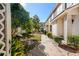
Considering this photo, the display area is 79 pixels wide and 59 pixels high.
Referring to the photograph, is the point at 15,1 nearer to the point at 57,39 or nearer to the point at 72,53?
the point at 57,39

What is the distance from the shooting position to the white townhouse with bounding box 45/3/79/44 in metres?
4.51

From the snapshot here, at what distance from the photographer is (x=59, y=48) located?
448 centimetres

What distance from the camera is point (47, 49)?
451 cm

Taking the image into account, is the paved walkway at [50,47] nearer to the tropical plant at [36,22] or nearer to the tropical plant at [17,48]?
the tropical plant at [36,22]

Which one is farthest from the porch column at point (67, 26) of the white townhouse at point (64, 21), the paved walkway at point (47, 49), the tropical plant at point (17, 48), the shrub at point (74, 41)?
the tropical plant at point (17, 48)

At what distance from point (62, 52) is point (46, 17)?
978mm

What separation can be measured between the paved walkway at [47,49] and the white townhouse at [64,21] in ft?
0.78

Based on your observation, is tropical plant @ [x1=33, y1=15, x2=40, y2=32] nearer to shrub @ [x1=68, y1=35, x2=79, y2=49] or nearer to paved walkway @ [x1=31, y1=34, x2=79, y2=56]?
paved walkway @ [x1=31, y1=34, x2=79, y2=56]

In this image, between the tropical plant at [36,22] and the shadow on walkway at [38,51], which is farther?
the shadow on walkway at [38,51]

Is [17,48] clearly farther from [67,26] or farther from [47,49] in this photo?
[67,26]

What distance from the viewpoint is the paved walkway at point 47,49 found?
14.6 feet

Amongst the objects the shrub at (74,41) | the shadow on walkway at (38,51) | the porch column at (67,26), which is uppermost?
the porch column at (67,26)

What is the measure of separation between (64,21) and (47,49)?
2.82ft

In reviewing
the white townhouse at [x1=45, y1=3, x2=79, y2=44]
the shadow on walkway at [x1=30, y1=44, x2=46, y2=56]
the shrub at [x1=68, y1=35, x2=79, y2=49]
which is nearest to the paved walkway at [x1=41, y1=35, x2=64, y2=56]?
the shadow on walkway at [x1=30, y1=44, x2=46, y2=56]
